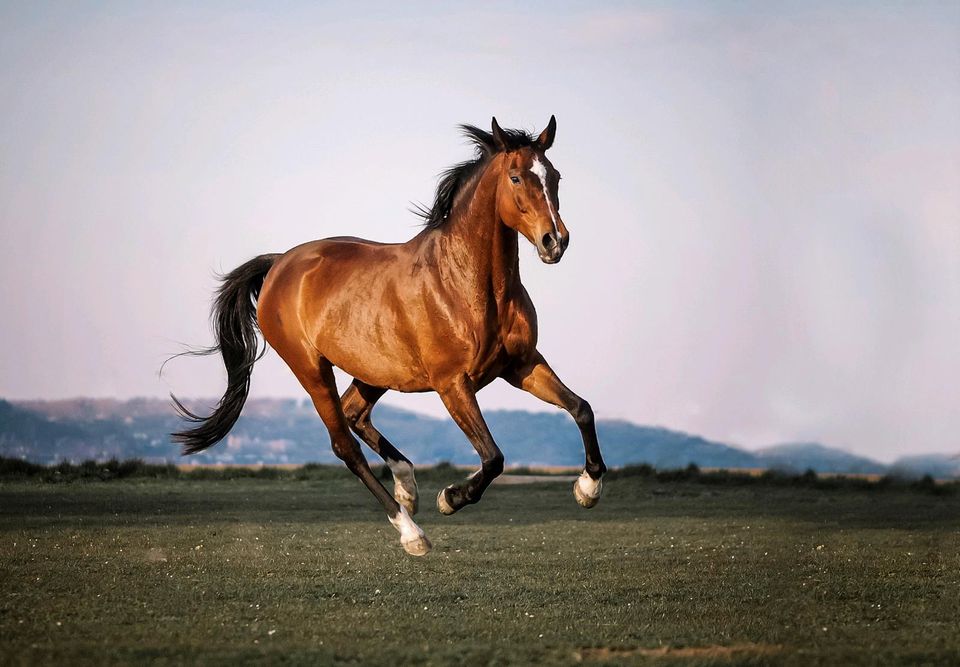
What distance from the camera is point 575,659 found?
6941 mm

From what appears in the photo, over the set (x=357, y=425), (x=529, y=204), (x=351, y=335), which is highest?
(x=529, y=204)

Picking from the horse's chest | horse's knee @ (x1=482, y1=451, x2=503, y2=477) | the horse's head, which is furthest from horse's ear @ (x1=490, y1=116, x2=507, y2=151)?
horse's knee @ (x1=482, y1=451, x2=503, y2=477)

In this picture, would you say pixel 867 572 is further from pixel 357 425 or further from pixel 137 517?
pixel 137 517

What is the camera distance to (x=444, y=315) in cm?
880

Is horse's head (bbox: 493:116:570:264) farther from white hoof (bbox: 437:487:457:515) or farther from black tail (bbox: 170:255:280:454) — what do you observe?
black tail (bbox: 170:255:280:454)

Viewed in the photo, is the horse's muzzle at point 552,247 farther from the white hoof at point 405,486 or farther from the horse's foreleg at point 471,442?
the white hoof at point 405,486

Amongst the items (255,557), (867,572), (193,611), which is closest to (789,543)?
(867,572)

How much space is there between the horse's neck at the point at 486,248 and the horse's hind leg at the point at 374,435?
6.30 ft

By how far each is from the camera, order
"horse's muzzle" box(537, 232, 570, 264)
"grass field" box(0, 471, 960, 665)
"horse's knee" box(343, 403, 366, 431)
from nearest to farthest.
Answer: "grass field" box(0, 471, 960, 665), "horse's muzzle" box(537, 232, 570, 264), "horse's knee" box(343, 403, 366, 431)

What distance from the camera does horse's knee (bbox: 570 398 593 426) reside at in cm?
865

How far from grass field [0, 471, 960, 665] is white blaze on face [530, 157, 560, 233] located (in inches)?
105

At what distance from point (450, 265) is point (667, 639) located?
2.99m

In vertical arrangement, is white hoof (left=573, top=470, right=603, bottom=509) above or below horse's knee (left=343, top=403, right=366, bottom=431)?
below

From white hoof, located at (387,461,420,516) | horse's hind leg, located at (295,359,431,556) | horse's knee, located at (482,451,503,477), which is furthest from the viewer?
horse's hind leg, located at (295,359,431,556)
